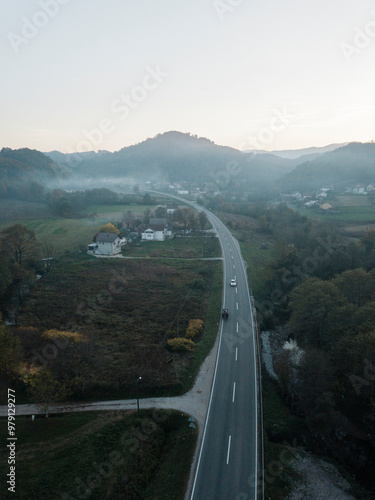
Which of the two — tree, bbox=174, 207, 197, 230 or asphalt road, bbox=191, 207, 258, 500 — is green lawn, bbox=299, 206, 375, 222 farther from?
asphalt road, bbox=191, 207, 258, 500

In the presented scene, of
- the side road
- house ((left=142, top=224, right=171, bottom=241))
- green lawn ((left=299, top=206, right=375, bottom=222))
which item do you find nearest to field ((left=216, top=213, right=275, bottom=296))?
green lawn ((left=299, top=206, right=375, bottom=222))

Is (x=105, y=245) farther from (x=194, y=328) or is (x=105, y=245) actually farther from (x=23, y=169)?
(x=23, y=169)

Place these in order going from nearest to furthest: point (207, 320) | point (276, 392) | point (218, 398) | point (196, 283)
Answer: point (218, 398) → point (276, 392) → point (207, 320) → point (196, 283)

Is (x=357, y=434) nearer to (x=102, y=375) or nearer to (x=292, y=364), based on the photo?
(x=292, y=364)

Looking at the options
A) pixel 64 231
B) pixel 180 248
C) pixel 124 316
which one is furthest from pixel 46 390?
pixel 64 231

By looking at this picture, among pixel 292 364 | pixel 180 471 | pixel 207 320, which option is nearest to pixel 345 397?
pixel 292 364

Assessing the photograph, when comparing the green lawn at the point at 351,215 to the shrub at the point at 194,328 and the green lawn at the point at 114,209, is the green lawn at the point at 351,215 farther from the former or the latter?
the shrub at the point at 194,328
